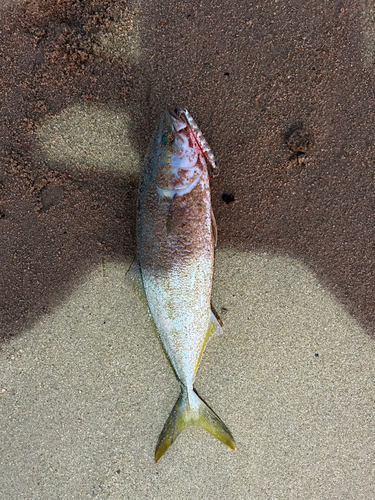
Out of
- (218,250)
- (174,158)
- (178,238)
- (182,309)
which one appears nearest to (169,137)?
(174,158)

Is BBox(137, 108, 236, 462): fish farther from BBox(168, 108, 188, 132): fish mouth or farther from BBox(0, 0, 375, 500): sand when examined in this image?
BBox(0, 0, 375, 500): sand

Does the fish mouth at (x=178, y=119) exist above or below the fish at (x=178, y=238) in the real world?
above

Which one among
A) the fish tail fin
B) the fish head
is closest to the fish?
the fish head

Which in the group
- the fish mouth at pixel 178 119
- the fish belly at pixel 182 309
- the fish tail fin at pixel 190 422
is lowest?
the fish tail fin at pixel 190 422

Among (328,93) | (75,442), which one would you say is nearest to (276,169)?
(328,93)

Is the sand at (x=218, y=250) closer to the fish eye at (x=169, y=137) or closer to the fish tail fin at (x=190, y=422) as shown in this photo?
the fish tail fin at (x=190, y=422)

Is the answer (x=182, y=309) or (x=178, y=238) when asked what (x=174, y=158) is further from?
(x=182, y=309)

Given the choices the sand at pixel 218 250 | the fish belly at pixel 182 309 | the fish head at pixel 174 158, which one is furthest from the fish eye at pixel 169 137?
the fish belly at pixel 182 309
